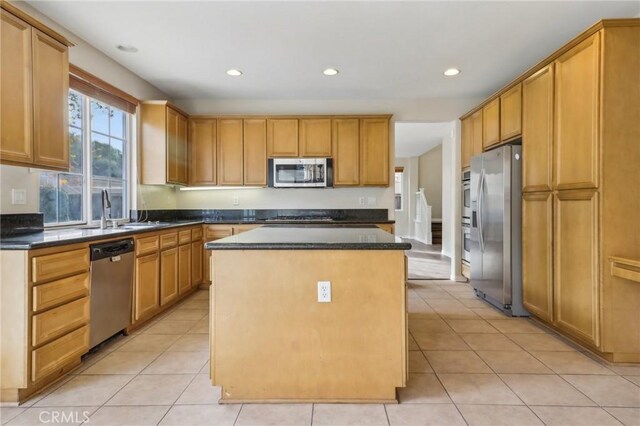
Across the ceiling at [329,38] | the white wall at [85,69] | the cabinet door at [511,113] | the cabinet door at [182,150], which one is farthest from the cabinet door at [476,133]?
the white wall at [85,69]

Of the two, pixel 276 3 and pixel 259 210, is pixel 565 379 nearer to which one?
pixel 276 3

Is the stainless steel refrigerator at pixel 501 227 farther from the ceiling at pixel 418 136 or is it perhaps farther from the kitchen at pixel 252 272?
the ceiling at pixel 418 136

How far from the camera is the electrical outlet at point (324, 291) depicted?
5.99 ft

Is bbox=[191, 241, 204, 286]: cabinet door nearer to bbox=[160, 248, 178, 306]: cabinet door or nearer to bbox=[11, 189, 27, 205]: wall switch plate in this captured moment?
bbox=[160, 248, 178, 306]: cabinet door

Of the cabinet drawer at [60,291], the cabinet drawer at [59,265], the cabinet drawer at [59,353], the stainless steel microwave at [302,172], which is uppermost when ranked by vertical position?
the stainless steel microwave at [302,172]

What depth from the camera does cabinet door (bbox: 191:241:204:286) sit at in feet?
13.3

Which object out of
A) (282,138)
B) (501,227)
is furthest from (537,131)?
(282,138)

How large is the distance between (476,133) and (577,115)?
174 centimetres

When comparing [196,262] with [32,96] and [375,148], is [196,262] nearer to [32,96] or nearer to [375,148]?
[32,96]

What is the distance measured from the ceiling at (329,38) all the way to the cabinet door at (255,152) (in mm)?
538

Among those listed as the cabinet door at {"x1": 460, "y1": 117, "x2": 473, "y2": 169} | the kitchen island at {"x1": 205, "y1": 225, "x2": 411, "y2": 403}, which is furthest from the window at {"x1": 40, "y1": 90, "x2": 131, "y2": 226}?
the cabinet door at {"x1": 460, "y1": 117, "x2": 473, "y2": 169}

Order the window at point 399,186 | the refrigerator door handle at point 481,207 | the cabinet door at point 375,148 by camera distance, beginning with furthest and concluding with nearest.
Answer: the window at point 399,186
the cabinet door at point 375,148
the refrigerator door handle at point 481,207

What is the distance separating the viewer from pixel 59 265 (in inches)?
81.4

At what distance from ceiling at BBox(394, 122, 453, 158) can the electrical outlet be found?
4.26 meters
